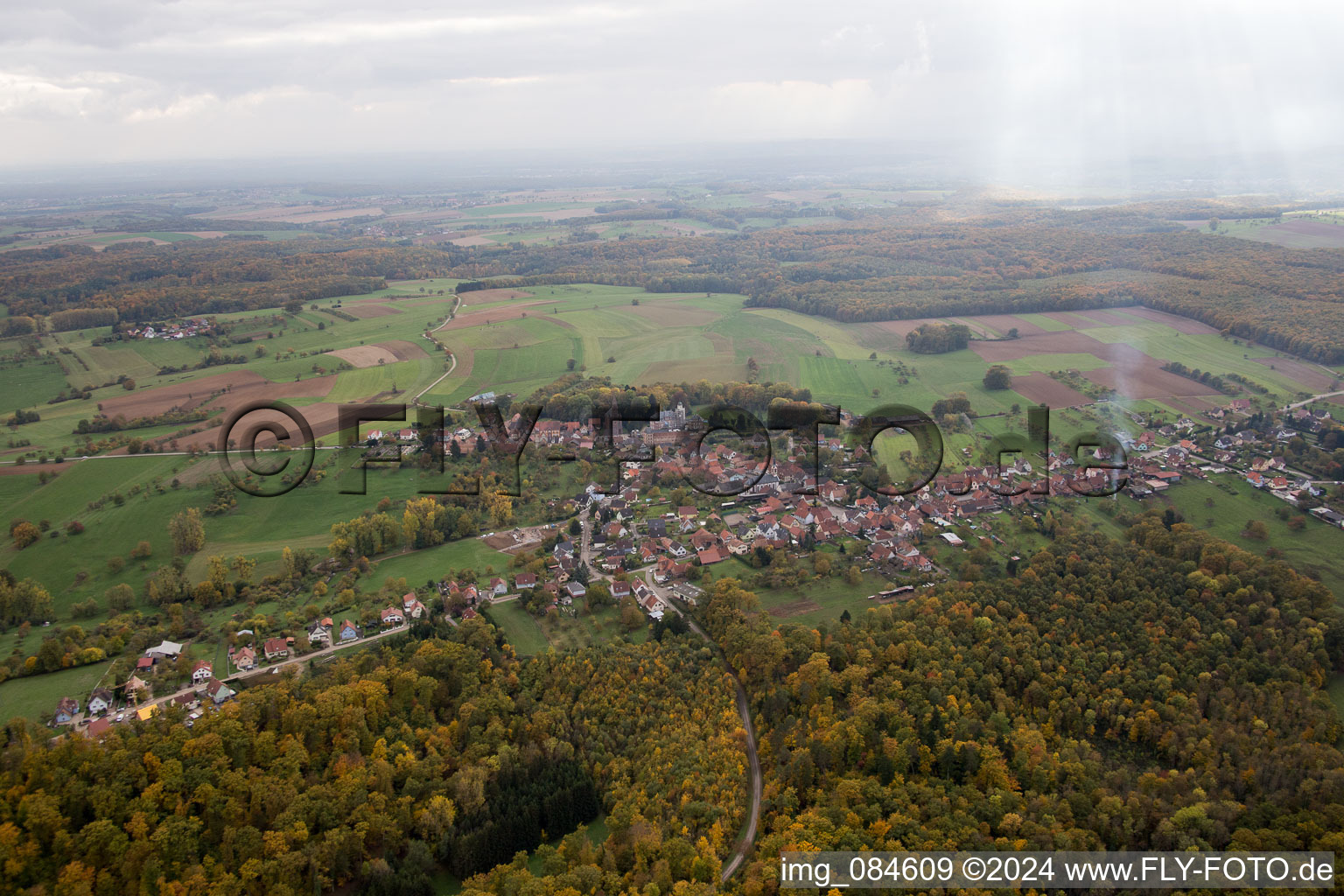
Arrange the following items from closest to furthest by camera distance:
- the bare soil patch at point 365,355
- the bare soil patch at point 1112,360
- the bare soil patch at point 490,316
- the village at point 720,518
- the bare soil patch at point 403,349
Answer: the village at point 720,518
the bare soil patch at point 1112,360
the bare soil patch at point 365,355
the bare soil patch at point 403,349
the bare soil patch at point 490,316

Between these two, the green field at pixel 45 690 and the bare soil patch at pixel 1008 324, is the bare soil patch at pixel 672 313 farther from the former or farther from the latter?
the green field at pixel 45 690

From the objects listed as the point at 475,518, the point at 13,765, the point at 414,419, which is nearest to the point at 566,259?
the point at 414,419

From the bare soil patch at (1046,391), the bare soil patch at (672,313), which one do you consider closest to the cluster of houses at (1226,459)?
the bare soil patch at (1046,391)

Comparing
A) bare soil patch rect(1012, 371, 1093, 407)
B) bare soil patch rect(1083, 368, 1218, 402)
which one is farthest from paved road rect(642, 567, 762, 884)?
bare soil patch rect(1083, 368, 1218, 402)

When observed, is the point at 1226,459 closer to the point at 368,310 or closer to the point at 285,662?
the point at 285,662

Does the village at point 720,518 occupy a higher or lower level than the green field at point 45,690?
higher

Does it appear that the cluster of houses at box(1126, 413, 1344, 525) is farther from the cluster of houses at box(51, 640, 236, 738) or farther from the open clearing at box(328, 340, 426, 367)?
the open clearing at box(328, 340, 426, 367)
